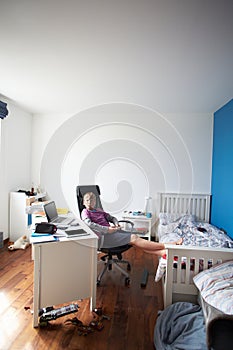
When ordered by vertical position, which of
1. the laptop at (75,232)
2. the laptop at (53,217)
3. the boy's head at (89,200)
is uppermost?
the boy's head at (89,200)

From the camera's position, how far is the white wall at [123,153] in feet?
7.94

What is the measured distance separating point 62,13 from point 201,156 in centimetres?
309

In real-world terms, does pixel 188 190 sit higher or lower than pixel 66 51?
lower

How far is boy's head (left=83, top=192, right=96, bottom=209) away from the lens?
2.58 m

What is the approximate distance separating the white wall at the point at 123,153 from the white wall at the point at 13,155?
204 millimetres

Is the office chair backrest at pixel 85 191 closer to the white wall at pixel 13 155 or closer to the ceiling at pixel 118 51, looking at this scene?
the ceiling at pixel 118 51

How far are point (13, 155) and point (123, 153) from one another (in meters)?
2.07

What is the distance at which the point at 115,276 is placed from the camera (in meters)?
2.58

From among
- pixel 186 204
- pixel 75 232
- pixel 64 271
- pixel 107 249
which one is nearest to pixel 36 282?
pixel 64 271

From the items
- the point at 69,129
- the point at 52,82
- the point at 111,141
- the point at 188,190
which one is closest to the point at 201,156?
the point at 188,190

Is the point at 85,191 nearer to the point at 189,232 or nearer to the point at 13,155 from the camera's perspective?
the point at 189,232

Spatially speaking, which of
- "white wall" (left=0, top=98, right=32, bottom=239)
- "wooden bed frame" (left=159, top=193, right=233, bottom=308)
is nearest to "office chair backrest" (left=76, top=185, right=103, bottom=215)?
"wooden bed frame" (left=159, top=193, right=233, bottom=308)

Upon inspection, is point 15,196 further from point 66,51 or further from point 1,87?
point 66,51

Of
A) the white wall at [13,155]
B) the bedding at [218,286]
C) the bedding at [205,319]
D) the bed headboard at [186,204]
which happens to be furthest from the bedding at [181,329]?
the white wall at [13,155]
